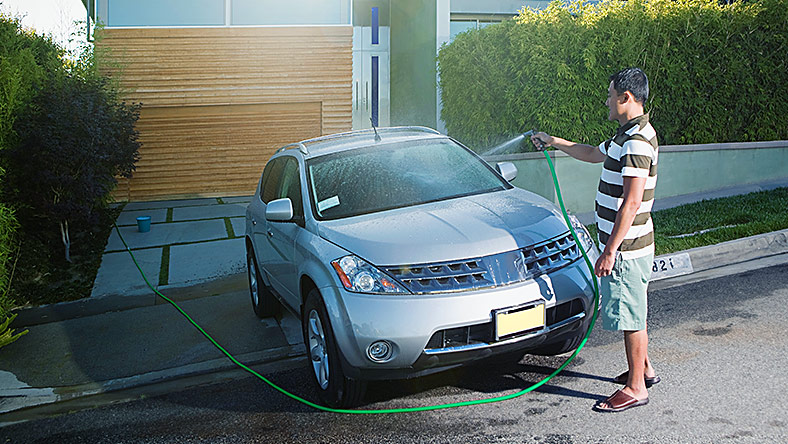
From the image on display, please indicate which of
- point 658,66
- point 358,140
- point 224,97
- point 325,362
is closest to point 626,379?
point 325,362

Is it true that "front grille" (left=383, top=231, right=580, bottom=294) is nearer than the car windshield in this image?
Yes

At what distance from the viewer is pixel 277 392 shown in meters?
4.89

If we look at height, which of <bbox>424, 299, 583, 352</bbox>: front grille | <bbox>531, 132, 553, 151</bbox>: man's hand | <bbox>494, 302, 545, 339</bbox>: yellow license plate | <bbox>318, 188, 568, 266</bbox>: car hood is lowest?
<bbox>424, 299, 583, 352</bbox>: front grille

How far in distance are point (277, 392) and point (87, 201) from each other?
5891 mm

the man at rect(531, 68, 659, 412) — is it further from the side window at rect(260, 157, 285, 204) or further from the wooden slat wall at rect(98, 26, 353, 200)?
the wooden slat wall at rect(98, 26, 353, 200)

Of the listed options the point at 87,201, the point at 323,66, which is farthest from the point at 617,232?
the point at 323,66

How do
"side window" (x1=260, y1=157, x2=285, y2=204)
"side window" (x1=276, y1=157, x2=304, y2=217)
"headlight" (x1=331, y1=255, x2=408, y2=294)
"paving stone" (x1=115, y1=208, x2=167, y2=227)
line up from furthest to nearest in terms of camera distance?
"paving stone" (x1=115, y1=208, x2=167, y2=227) < "side window" (x1=260, y1=157, x2=285, y2=204) < "side window" (x1=276, y1=157, x2=304, y2=217) < "headlight" (x1=331, y1=255, x2=408, y2=294)

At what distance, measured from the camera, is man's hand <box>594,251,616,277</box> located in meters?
3.84

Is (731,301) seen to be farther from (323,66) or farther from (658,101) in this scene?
(323,66)

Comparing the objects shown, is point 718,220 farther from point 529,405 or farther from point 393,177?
point 529,405

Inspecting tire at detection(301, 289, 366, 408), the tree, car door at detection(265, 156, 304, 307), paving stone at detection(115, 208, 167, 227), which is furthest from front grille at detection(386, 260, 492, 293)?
paving stone at detection(115, 208, 167, 227)

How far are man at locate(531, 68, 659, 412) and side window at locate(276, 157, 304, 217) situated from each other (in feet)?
7.20

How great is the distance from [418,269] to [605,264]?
1.00m

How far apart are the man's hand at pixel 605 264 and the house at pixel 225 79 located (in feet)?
39.5
